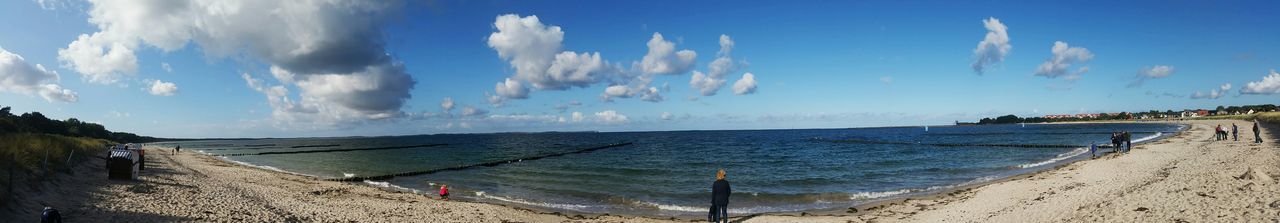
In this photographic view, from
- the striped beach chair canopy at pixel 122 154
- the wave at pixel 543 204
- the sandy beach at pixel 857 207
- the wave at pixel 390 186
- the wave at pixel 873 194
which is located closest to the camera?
the sandy beach at pixel 857 207

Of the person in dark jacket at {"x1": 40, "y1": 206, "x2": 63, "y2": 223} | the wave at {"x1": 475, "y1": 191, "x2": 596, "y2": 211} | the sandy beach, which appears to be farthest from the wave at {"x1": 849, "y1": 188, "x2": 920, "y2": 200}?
the person in dark jacket at {"x1": 40, "y1": 206, "x2": 63, "y2": 223}

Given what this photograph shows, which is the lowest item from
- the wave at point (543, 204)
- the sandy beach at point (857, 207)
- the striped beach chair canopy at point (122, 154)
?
the wave at point (543, 204)

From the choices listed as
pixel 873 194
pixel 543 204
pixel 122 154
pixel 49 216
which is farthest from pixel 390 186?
pixel 873 194

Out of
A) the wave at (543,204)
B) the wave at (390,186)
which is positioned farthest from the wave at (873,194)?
the wave at (390,186)

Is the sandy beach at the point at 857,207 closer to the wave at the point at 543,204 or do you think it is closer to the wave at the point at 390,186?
the wave at the point at 543,204

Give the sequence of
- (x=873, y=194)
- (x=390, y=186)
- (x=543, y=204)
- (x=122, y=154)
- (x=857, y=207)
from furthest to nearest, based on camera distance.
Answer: (x=390, y=186) < (x=873, y=194) < (x=543, y=204) < (x=122, y=154) < (x=857, y=207)

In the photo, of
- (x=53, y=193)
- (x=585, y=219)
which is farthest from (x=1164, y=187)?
(x=53, y=193)

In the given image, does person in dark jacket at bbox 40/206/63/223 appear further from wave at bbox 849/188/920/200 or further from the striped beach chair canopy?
wave at bbox 849/188/920/200

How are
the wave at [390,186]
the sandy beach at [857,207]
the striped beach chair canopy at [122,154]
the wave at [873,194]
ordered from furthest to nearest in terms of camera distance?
the wave at [390,186]
the wave at [873,194]
the striped beach chair canopy at [122,154]
the sandy beach at [857,207]

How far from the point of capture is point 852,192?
2191 cm

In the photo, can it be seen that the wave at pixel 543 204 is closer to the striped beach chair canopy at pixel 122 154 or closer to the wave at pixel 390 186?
the wave at pixel 390 186

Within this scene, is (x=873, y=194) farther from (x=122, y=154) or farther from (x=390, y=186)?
(x=122, y=154)

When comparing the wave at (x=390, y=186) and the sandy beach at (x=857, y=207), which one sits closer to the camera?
the sandy beach at (x=857, y=207)

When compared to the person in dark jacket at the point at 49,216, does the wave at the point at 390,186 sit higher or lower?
lower
